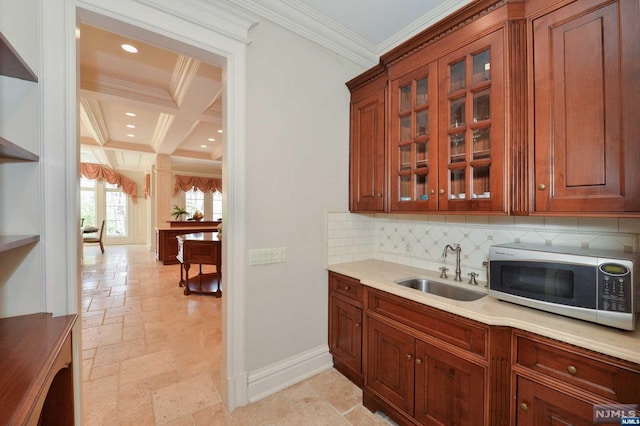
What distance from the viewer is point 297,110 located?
7.23 ft

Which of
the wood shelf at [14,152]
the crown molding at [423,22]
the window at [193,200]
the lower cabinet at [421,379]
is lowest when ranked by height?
the lower cabinet at [421,379]

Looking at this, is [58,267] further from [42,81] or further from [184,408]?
[184,408]

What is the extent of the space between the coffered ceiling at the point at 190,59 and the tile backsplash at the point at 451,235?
1.44 m

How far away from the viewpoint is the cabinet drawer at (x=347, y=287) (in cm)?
206

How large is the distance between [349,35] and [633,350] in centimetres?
271

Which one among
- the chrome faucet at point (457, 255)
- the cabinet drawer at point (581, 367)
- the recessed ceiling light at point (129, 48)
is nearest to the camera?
the cabinet drawer at point (581, 367)

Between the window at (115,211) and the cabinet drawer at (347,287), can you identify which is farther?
the window at (115,211)

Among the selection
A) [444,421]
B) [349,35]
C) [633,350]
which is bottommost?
[444,421]

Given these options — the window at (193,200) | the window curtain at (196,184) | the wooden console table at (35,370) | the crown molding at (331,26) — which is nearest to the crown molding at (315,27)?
the crown molding at (331,26)

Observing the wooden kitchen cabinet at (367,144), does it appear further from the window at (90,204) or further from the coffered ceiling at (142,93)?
the window at (90,204)

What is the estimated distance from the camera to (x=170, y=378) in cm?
223

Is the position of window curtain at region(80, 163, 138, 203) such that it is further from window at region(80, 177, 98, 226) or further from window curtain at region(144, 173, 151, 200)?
window at region(80, 177, 98, 226)

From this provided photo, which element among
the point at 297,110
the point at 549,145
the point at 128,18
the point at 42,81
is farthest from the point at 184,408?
the point at 549,145

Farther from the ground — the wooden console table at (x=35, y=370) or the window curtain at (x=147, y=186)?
the window curtain at (x=147, y=186)
